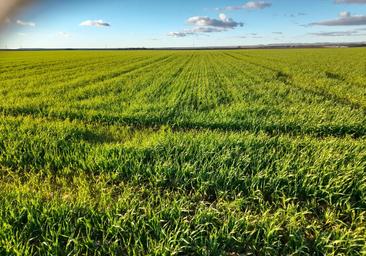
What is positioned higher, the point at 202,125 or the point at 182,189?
the point at 202,125

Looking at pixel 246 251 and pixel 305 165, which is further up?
pixel 305 165

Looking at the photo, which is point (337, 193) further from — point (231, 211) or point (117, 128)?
point (117, 128)

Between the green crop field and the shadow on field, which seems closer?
the green crop field

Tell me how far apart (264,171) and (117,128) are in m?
5.01

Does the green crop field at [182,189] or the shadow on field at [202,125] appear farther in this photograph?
the shadow on field at [202,125]

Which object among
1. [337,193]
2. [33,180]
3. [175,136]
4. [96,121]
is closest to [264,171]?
[337,193]

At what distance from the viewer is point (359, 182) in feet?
14.8

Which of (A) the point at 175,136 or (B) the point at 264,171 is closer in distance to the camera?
(B) the point at 264,171

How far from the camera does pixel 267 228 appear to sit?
3449mm

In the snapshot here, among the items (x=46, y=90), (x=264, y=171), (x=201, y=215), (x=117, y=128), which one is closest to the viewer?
(x=201, y=215)

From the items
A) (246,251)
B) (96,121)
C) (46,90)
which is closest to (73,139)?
(96,121)

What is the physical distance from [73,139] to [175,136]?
258cm

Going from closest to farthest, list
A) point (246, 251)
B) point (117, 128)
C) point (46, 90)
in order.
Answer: point (246, 251) → point (117, 128) → point (46, 90)

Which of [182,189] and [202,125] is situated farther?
[202,125]
